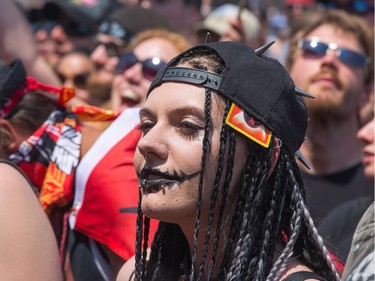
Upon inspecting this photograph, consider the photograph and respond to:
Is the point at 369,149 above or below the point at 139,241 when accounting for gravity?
above

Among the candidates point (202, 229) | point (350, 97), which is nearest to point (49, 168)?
point (202, 229)

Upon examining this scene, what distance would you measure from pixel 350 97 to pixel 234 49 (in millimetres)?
2204

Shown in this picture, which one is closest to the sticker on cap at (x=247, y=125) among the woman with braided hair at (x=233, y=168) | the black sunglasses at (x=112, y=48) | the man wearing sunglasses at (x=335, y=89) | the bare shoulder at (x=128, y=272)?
the woman with braided hair at (x=233, y=168)

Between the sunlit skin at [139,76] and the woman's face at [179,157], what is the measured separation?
2.10 meters

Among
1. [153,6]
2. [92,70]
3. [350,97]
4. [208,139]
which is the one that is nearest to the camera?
[208,139]

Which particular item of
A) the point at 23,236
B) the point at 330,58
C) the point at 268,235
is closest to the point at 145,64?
the point at 330,58

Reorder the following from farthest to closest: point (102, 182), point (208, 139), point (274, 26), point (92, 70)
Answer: point (274, 26) < point (92, 70) < point (102, 182) < point (208, 139)

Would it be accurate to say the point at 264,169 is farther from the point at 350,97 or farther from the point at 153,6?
the point at 153,6

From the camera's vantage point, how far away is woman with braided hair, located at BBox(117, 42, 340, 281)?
2.25m

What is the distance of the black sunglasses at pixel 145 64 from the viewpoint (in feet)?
14.3

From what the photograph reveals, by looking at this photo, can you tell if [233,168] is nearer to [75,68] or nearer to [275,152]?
[275,152]

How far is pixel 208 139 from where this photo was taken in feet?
7.38

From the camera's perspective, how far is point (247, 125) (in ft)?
7.36

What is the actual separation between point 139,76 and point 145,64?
0.57ft
